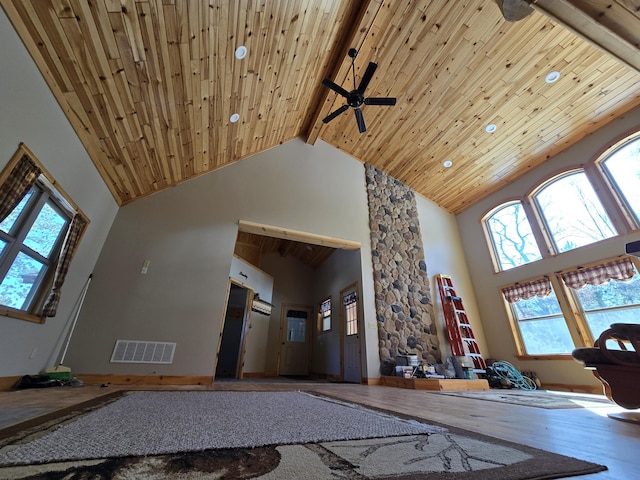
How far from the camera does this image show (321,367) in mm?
6719

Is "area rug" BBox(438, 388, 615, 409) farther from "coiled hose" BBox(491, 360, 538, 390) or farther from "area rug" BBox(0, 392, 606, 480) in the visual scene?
"area rug" BBox(0, 392, 606, 480)

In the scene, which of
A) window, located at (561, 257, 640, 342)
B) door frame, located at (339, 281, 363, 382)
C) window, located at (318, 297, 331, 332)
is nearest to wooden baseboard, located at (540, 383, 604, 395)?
window, located at (561, 257, 640, 342)

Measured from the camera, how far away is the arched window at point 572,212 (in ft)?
14.0

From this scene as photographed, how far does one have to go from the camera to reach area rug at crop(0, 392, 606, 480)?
0.67m

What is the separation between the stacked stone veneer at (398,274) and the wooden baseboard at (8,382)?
448cm

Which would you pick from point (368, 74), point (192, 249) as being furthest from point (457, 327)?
point (192, 249)

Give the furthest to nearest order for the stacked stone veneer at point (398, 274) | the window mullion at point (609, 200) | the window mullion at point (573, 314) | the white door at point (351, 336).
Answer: the white door at point (351, 336), the stacked stone veneer at point (398, 274), the window mullion at point (573, 314), the window mullion at point (609, 200)

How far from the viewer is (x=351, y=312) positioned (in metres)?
5.80

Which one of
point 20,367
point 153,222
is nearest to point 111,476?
point 20,367

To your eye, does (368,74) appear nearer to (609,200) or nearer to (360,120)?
(360,120)

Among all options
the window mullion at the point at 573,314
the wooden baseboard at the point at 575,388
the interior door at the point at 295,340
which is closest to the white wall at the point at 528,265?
the wooden baseboard at the point at 575,388

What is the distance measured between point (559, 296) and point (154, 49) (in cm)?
666

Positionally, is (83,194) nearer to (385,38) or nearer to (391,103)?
(391,103)

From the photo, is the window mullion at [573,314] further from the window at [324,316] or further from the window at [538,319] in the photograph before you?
the window at [324,316]
